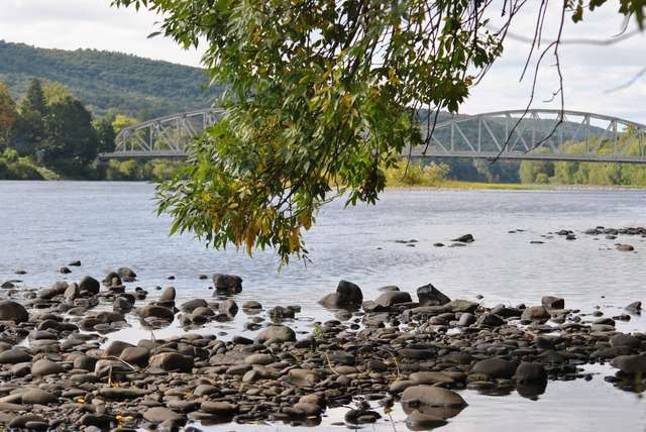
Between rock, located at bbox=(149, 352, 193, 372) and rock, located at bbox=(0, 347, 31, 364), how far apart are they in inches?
64.0

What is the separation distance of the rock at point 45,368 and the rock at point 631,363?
6.72 metres

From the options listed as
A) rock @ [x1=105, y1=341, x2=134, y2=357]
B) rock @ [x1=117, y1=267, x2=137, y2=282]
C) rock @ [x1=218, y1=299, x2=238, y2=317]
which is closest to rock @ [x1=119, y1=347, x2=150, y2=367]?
rock @ [x1=105, y1=341, x2=134, y2=357]

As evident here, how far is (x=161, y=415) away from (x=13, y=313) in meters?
7.35

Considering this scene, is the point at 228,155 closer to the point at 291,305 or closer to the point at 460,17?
the point at 460,17

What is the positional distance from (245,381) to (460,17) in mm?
4637

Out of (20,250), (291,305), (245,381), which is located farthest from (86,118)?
(245,381)

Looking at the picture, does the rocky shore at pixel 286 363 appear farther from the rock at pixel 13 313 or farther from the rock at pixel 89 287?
the rock at pixel 89 287

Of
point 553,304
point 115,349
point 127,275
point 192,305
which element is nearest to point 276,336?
point 115,349

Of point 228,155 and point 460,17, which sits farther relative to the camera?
point 228,155

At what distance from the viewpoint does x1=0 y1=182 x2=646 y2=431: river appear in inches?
454

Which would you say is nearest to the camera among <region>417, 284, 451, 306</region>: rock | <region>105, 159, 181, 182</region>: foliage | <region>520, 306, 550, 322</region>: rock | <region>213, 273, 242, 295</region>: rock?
<region>520, 306, 550, 322</region>: rock

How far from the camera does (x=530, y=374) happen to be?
12516 millimetres

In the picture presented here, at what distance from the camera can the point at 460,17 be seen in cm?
1084

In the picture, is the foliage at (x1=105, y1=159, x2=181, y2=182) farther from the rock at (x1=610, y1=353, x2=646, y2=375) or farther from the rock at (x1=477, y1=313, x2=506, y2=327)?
the rock at (x1=610, y1=353, x2=646, y2=375)
